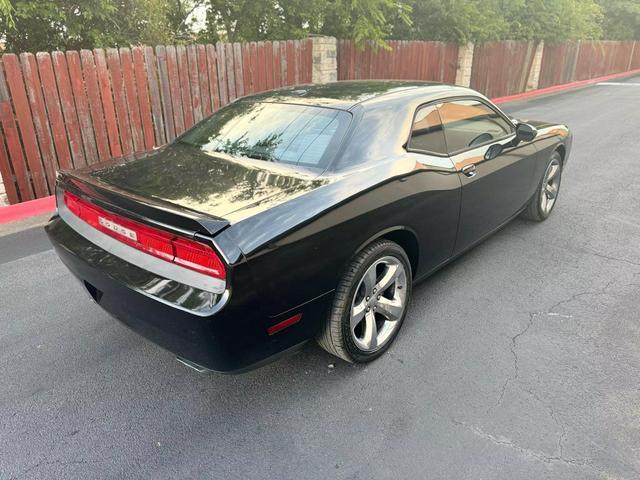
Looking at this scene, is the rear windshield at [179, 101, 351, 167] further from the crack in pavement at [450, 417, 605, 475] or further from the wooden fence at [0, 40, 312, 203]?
the wooden fence at [0, 40, 312, 203]

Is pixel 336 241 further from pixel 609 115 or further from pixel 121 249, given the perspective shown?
pixel 609 115

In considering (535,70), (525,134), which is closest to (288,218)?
(525,134)

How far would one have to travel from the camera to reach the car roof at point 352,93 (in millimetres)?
3129

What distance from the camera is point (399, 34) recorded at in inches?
576

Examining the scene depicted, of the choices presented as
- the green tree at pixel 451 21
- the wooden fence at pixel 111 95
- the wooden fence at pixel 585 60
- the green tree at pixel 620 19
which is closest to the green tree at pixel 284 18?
the wooden fence at pixel 111 95

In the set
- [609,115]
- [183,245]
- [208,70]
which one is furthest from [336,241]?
[609,115]

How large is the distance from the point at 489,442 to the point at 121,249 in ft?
6.85

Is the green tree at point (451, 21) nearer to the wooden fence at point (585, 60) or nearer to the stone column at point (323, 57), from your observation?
the stone column at point (323, 57)

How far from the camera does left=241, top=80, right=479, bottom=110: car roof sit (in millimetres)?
3129

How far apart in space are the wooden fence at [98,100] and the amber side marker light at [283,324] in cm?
517

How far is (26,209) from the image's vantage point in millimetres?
5543

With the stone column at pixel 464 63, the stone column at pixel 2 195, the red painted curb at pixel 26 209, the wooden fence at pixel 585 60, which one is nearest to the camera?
the red painted curb at pixel 26 209

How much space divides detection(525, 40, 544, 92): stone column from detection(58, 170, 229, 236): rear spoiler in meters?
20.7

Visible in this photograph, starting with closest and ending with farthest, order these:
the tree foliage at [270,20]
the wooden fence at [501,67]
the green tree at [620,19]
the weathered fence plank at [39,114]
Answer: the weathered fence plank at [39,114] < the tree foliage at [270,20] < the wooden fence at [501,67] < the green tree at [620,19]
